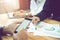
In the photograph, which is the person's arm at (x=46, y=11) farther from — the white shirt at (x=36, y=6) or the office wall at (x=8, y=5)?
the office wall at (x=8, y=5)

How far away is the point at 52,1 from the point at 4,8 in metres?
0.71

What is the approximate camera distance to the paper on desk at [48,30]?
1032 millimetres

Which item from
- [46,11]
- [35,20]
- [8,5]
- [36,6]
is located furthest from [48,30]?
[8,5]

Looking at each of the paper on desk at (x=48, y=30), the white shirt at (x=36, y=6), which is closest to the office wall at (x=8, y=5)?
the white shirt at (x=36, y=6)

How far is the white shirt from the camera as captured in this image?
4.85ft

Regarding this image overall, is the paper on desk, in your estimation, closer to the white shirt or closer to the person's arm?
the person's arm

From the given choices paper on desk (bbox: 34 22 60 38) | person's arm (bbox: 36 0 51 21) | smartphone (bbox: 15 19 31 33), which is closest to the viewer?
paper on desk (bbox: 34 22 60 38)

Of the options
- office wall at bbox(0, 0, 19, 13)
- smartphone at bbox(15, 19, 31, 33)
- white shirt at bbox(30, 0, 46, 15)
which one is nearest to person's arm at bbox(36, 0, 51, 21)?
white shirt at bbox(30, 0, 46, 15)

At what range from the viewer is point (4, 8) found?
177 cm

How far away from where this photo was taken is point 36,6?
1.55 metres

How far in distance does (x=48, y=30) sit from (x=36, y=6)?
21.4 inches

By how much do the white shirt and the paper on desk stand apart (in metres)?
0.34

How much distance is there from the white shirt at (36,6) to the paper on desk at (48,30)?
0.34 metres

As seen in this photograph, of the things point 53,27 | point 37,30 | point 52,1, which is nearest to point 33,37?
point 37,30
